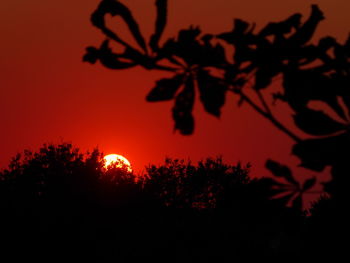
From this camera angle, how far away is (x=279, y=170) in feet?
9.35

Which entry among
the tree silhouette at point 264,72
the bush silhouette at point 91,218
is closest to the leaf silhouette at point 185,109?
the tree silhouette at point 264,72

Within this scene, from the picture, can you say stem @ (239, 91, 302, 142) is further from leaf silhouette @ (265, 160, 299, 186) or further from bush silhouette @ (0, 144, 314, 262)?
bush silhouette @ (0, 144, 314, 262)

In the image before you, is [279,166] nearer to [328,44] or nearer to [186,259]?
[328,44]

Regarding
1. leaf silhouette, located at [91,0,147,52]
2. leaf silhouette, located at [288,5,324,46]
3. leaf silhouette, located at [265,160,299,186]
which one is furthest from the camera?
leaf silhouette, located at [265,160,299,186]

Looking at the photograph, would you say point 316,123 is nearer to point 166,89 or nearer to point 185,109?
point 185,109

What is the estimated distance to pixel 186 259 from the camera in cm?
3084

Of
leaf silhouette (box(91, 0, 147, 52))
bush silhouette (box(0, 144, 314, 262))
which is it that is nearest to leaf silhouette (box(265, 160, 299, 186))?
leaf silhouette (box(91, 0, 147, 52))

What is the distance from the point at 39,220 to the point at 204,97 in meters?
33.9

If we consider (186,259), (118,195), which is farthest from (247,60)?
(118,195)

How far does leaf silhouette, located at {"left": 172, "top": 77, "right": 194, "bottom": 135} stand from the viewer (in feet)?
8.26

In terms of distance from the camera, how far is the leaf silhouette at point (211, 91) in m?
2.53

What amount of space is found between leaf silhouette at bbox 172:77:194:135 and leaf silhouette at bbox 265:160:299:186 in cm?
66

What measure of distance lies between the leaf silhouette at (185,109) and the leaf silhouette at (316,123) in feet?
2.11

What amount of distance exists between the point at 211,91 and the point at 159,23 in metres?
0.49
